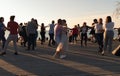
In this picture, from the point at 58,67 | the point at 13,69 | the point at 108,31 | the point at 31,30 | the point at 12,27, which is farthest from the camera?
the point at 31,30

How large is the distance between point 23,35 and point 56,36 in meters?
8.42

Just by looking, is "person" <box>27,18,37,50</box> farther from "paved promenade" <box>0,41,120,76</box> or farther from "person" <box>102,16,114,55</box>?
"paved promenade" <box>0,41,120,76</box>

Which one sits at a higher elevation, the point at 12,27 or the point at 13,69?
the point at 12,27

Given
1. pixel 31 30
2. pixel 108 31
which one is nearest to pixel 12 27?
pixel 31 30

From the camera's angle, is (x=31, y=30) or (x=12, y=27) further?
(x=31, y=30)

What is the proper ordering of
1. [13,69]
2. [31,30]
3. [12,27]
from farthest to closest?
1. [31,30]
2. [12,27]
3. [13,69]

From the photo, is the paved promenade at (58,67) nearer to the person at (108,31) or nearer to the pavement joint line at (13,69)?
the pavement joint line at (13,69)

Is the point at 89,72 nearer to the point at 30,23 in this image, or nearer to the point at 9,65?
the point at 9,65

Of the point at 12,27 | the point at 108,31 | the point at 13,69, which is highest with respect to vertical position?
the point at 12,27

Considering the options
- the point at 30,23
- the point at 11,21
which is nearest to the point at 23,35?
the point at 30,23

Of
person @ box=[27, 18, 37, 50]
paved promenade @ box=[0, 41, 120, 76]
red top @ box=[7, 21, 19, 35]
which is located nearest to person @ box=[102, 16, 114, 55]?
paved promenade @ box=[0, 41, 120, 76]

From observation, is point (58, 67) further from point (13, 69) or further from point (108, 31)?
point (108, 31)

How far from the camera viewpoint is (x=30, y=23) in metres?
23.1

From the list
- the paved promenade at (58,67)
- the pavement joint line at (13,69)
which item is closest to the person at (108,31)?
the paved promenade at (58,67)
